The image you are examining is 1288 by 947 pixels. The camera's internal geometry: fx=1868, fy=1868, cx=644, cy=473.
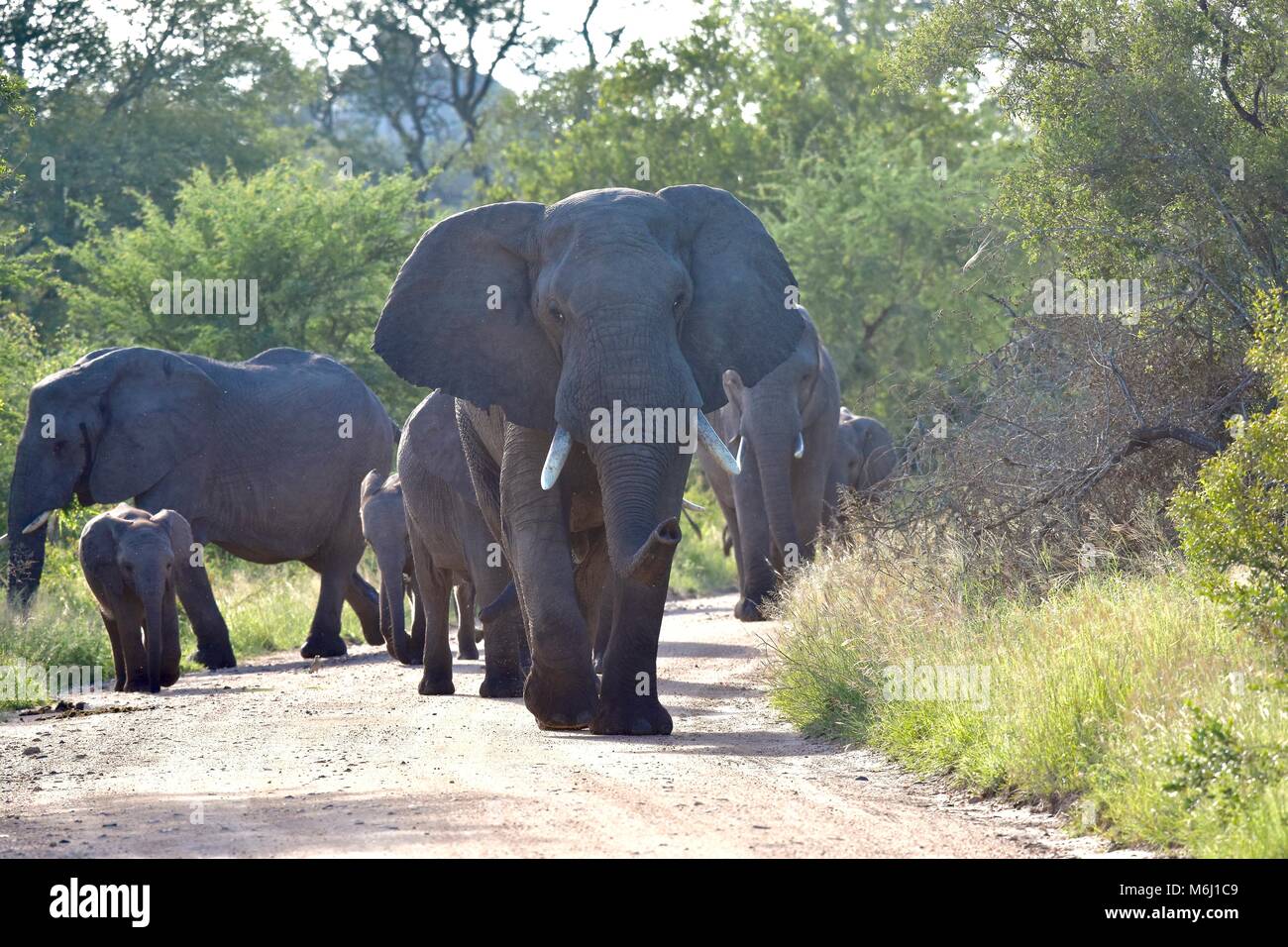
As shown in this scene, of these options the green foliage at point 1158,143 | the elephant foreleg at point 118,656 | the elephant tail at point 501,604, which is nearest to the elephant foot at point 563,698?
the elephant tail at point 501,604

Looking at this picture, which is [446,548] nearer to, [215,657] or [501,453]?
[501,453]

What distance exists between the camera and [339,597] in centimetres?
1931

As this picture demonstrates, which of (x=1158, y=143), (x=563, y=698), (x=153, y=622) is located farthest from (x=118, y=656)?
(x=1158, y=143)

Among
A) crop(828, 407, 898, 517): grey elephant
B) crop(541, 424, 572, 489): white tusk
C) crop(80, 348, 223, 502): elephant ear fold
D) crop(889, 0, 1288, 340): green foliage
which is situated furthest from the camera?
crop(828, 407, 898, 517): grey elephant

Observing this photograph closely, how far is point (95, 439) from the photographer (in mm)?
17078

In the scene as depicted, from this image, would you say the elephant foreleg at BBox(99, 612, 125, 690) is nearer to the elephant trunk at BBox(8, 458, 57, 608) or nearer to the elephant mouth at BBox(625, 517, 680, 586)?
the elephant trunk at BBox(8, 458, 57, 608)

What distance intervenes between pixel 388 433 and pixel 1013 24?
972 centimetres

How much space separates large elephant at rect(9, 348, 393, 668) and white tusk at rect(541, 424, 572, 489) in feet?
23.8

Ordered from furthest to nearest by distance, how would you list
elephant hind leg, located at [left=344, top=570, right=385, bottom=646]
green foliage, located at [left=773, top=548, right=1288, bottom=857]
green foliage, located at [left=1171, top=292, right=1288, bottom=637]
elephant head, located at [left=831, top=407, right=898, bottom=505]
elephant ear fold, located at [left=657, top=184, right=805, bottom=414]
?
elephant head, located at [left=831, top=407, right=898, bottom=505], elephant hind leg, located at [left=344, top=570, right=385, bottom=646], elephant ear fold, located at [left=657, top=184, right=805, bottom=414], green foliage, located at [left=1171, top=292, right=1288, bottom=637], green foliage, located at [left=773, top=548, right=1288, bottom=857]

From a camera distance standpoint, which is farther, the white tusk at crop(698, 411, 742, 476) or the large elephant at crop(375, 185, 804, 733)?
the white tusk at crop(698, 411, 742, 476)

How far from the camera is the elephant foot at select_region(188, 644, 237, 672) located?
55.3 ft

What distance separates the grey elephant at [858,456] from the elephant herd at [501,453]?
155cm

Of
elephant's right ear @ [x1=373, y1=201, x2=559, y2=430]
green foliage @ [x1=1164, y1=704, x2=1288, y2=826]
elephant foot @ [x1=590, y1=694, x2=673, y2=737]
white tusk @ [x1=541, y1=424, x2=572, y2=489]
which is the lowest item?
elephant foot @ [x1=590, y1=694, x2=673, y2=737]

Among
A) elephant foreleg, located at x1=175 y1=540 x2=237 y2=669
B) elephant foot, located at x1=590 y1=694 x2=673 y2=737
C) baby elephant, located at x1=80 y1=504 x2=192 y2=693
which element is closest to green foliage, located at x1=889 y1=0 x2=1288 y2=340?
elephant foot, located at x1=590 y1=694 x2=673 y2=737
